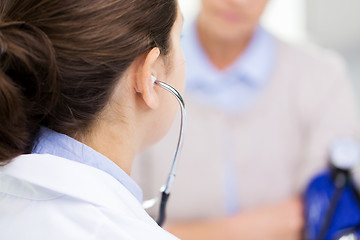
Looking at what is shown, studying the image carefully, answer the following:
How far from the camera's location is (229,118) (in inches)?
49.1

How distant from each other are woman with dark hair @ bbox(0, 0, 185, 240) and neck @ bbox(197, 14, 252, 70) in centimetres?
65

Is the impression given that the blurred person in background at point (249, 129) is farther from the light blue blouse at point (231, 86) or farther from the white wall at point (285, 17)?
the white wall at point (285, 17)

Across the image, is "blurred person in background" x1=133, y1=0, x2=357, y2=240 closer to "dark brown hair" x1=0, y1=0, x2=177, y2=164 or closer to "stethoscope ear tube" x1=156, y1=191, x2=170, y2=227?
"stethoscope ear tube" x1=156, y1=191, x2=170, y2=227

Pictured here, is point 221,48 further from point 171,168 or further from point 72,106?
point 72,106

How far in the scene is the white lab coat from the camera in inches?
22.4

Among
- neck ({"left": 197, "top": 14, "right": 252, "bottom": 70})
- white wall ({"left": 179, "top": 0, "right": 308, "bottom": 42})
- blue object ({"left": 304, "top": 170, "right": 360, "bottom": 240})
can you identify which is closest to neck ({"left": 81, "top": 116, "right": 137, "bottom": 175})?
blue object ({"left": 304, "top": 170, "right": 360, "bottom": 240})

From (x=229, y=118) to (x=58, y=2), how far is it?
0.73 m

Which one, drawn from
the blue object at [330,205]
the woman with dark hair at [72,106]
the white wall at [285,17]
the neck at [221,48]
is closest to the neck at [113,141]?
the woman with dark hair at [72,106]

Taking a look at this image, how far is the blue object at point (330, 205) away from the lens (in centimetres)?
102

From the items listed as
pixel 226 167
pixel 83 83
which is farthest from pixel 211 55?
pixel 83 83

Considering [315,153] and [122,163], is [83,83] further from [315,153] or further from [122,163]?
[315,153]

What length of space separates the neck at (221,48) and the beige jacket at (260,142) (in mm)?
109

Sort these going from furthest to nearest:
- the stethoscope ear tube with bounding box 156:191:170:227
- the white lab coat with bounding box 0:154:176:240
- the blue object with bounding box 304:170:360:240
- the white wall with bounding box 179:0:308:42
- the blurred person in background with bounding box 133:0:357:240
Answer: the white wall with bounding box 179:0:308:42 → the blurred person in background with bounding box 133:0:357:240 → the blue object with bounding box 304:170:360:240 → the stethoscope ear tube with bounding box 156:191:170:227 → the white lab coat with bounding box 0:154:176:240

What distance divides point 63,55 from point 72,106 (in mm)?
69
